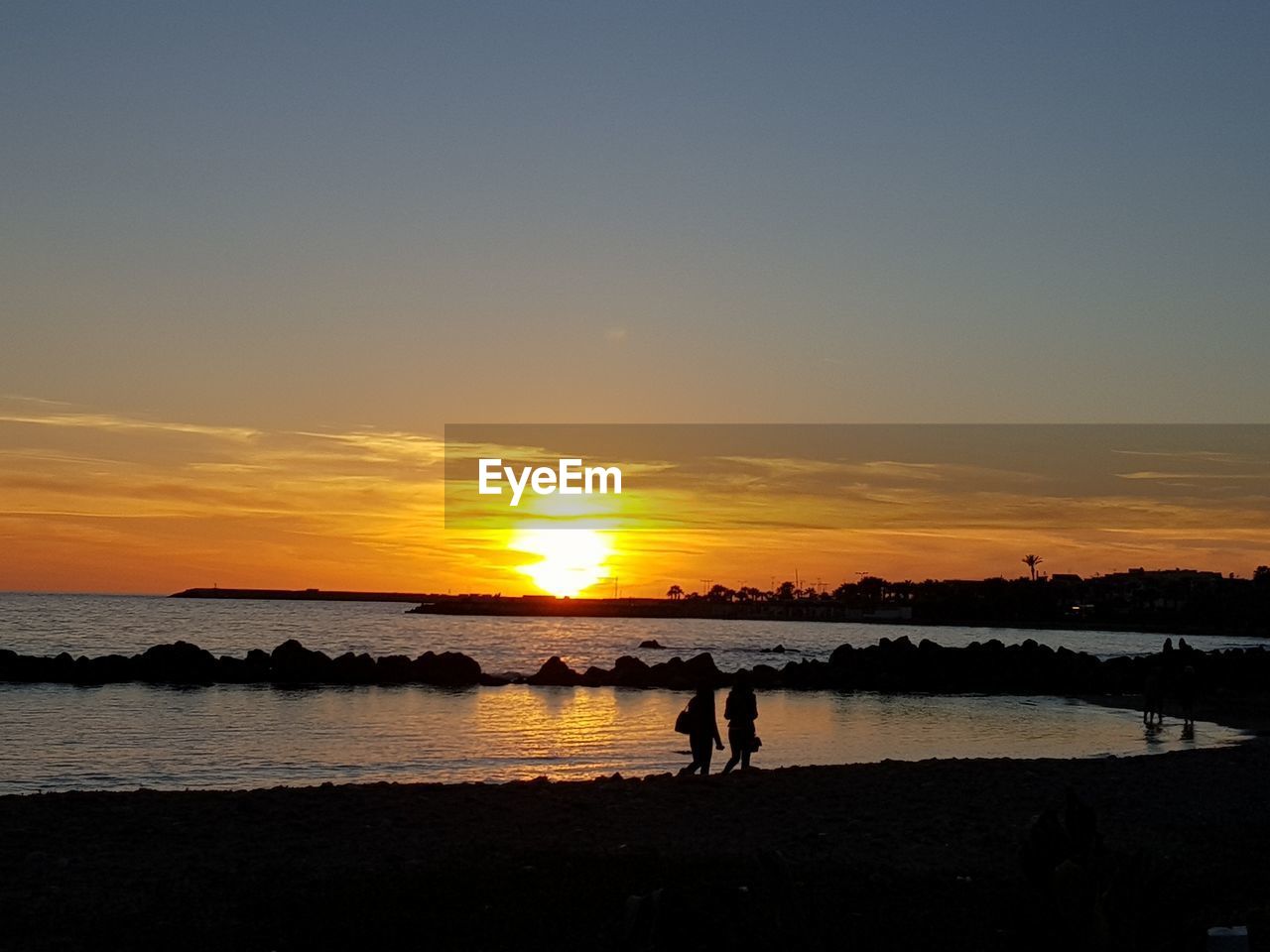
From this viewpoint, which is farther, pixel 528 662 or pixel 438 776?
pixel 528 662

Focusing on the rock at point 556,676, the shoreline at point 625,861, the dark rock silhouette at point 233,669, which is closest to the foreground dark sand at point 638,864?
the shoreline at point 625,861

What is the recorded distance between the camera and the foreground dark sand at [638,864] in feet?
16.8

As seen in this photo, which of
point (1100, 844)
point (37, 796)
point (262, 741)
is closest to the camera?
point (1100, 844)

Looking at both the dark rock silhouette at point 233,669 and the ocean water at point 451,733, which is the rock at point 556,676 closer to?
the dark rock silhouette at point 233,669

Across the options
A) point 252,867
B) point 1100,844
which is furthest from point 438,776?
point 1100,844

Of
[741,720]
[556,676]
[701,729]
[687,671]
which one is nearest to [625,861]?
[701,729]

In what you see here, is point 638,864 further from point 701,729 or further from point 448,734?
point 448,734

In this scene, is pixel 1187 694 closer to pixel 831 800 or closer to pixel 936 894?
pixel 831 800

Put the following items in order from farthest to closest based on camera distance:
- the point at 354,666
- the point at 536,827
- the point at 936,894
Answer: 1. the point at 354,666
2. the point at 536,827
3. the point at 936,894

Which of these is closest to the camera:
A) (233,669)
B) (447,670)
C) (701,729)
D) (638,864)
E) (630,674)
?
(638,864)

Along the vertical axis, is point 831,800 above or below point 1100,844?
below

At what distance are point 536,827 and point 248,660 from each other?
40.0m

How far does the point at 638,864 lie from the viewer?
A: 11.1 meters

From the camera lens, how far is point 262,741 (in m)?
27.3
